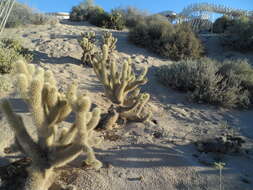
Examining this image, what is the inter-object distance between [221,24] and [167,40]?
663cm

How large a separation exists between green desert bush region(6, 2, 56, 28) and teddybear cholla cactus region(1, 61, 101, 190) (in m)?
8.13

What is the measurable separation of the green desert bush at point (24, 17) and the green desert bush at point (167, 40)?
15.0ft

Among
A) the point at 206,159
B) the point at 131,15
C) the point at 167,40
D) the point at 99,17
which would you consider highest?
the point at 131,15

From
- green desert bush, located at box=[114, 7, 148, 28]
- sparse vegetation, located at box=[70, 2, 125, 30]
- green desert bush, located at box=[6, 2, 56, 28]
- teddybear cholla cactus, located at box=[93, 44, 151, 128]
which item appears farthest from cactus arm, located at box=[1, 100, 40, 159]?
green desert bush, located at box=[114, 7, 148, 28]

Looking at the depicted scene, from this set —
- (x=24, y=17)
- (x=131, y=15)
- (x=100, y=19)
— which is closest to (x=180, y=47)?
(x=100, y=19)

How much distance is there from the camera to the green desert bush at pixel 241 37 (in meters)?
7.90

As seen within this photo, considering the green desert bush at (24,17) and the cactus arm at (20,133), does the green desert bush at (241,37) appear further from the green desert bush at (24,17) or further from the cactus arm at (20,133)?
the cactus arm at (20,133)

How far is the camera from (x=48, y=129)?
1750mm

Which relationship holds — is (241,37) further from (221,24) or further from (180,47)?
(221,24)

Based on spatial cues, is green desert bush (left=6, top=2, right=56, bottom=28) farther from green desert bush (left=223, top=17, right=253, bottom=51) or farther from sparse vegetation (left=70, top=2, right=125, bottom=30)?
green desert bush (left=223, top=17, right=253, bottom=51)

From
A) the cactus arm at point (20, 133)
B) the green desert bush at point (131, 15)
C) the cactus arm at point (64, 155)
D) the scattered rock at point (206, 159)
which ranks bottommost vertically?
the scattered rock at point (206, 159)

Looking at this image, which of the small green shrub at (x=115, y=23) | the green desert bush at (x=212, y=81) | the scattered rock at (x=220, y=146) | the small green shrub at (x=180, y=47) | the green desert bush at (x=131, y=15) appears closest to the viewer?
the scattered rock at (x=220, y=146)

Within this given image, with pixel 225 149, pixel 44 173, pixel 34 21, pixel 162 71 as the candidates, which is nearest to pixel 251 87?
pixel 162 71

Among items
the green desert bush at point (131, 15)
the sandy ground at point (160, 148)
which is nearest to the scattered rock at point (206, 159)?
the sandy ground at point (160, 148)
